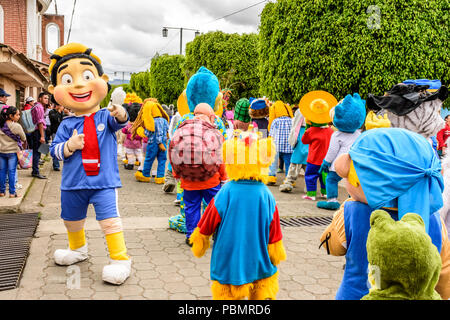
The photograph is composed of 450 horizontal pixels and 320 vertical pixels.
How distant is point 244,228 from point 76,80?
7.32 ft

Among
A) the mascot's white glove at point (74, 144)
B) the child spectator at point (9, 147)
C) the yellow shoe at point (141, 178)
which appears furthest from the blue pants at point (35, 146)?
the mascot's white glove at point (74, 144)

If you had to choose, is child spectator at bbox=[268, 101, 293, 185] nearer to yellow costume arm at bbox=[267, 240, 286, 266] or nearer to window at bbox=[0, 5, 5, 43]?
yellow costume arm at bbox=[267, 240, 286, 266]

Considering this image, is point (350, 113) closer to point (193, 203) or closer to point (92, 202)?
point (193, 203)

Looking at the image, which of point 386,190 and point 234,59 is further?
point 234,59

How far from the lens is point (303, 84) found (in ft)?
28.7

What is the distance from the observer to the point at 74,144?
352 cm

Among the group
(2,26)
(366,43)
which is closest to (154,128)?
(366,43)

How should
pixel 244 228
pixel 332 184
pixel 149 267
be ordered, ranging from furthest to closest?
pixel 332 184, pixel 149 267, pixel 244 228

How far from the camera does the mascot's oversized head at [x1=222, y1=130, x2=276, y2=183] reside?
263 centimetres

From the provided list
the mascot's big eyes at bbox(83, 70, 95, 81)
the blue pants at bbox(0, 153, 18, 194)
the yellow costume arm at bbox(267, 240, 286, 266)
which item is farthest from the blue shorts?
the blue pants at bbox(0, 153, 18, 194)

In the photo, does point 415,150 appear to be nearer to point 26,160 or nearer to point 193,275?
point 193,275

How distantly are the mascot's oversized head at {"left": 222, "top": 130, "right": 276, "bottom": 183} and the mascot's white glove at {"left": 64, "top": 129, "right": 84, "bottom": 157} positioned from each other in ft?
5.02
